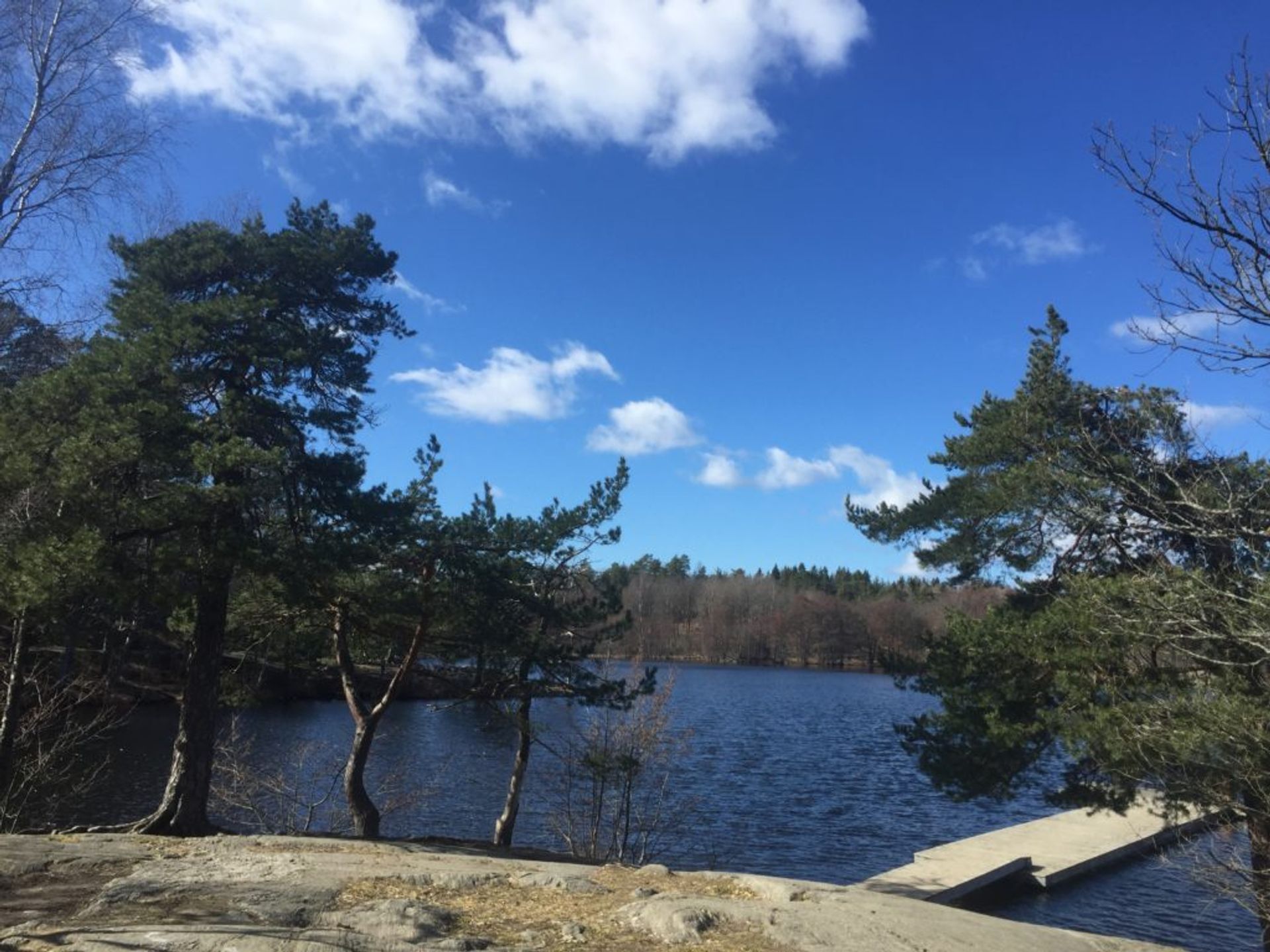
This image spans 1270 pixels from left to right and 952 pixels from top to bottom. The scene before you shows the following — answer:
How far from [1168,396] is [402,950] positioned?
34.8 ft

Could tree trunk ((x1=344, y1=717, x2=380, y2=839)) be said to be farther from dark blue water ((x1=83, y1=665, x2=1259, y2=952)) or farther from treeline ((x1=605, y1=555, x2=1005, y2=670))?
treeline ((x1=605, y1=555, x2=1005, y2=670))

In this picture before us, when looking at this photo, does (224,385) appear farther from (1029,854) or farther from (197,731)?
(1029,854)

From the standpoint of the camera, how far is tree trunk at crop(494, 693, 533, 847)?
14641mm

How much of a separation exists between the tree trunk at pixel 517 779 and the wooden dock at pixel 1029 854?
21.5ft

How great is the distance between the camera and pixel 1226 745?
9.17 metres

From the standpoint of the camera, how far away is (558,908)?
726cm

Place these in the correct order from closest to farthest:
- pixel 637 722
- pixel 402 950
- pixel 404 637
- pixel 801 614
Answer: pixel 402 950
pixel 404 637
pixel 637 722
pixel 801 614

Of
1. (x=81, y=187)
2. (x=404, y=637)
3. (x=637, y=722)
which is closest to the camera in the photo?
(x=81, y=187)

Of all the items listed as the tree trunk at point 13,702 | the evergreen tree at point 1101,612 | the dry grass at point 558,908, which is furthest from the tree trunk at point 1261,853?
the tree trunk at point 13,702

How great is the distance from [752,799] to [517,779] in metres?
12.1

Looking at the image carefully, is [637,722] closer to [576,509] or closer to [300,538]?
[576,509]

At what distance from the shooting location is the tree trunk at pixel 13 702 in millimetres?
10914

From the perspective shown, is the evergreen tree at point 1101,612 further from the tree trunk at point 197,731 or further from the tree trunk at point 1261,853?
the tree trunk at point 197,731

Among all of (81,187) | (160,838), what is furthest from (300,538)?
(81,187)
